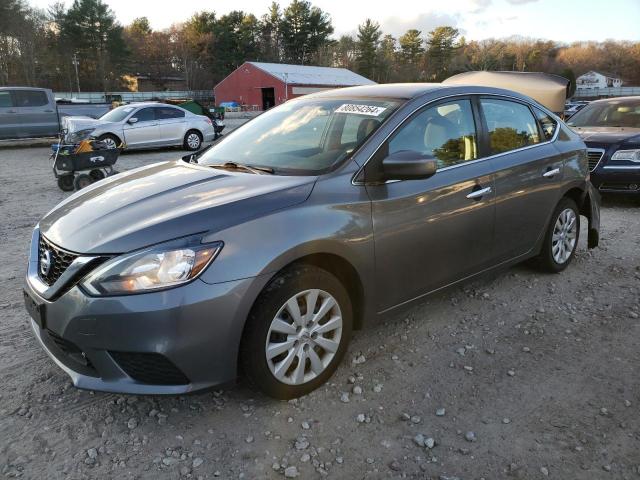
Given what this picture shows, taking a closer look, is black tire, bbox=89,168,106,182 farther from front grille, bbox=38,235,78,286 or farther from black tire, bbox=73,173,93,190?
front grille, bbox=38,235,78,286

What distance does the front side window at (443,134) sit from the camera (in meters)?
3.21

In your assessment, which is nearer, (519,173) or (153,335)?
(153,335)

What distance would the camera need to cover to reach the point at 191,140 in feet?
52.0

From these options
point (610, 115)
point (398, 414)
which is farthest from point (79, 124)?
point (398, 414)

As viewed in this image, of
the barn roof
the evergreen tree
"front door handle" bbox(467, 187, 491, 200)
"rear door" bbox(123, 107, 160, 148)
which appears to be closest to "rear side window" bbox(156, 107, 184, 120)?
"rear door" bbox(123, 107, 160, 148)

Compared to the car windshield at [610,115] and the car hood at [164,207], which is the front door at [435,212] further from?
the car windshield at [610,115]

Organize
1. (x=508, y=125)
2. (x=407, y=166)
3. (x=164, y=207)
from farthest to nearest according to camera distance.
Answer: (x=508, y=125) < (x=407, y=166) < (x=164, y=207)

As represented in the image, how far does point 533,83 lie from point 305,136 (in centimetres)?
1227

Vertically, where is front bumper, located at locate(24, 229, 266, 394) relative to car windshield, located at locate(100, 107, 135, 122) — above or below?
below

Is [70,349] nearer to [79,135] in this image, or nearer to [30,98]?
[79,135]

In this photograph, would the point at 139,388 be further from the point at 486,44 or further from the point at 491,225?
the point at 486,44

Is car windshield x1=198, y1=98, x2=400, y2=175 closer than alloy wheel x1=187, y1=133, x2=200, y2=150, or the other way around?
car windshield x1=198, y1=98, x2=400, y2=175

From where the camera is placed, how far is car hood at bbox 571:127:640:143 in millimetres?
7459

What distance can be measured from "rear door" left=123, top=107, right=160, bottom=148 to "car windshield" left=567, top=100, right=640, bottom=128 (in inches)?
431
